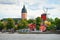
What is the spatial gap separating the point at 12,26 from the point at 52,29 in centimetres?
137

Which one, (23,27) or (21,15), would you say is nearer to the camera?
(21,15)

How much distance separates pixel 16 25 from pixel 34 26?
76 cm

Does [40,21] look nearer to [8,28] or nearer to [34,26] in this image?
[34,26]

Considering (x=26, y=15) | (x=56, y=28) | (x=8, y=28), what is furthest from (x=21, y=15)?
(x=56, y=28)

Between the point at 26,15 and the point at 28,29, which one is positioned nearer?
the point at 26,15

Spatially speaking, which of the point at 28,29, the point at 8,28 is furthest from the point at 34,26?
the point at 8,28

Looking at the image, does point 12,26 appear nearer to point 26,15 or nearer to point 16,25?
point 16,25

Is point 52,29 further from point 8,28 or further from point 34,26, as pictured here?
point 8,28

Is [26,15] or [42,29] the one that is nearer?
[26,15]

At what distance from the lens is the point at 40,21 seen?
1161cm

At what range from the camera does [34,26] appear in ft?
37.2

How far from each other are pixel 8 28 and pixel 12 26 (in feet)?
1.35

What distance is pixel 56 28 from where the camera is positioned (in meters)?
11.3

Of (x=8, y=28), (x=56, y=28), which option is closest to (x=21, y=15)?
(x=8, y=28)
